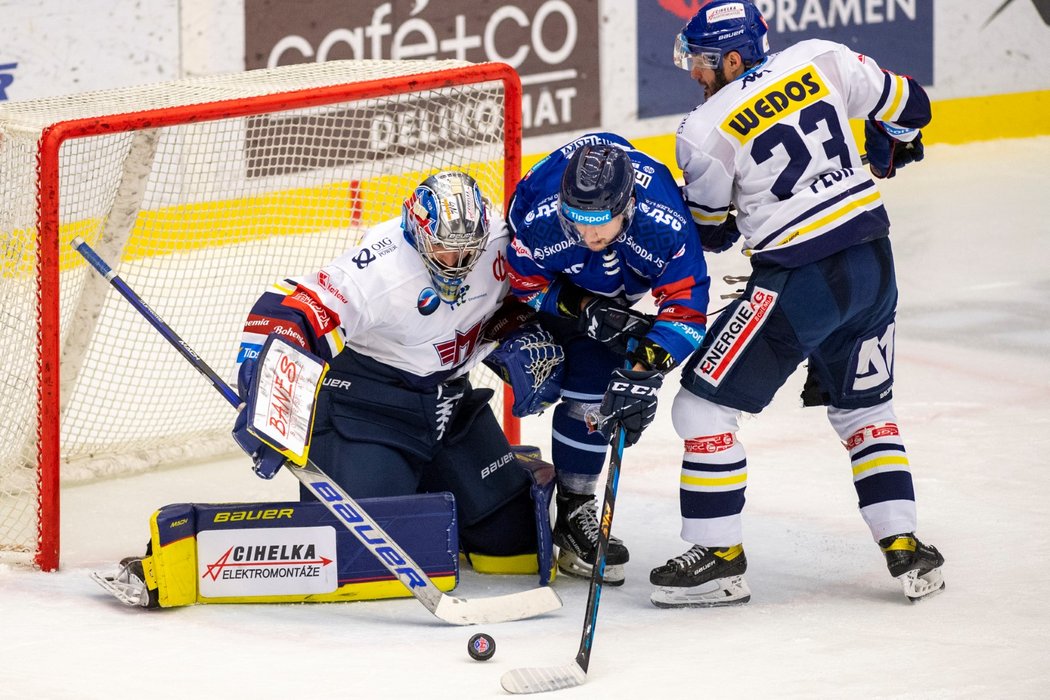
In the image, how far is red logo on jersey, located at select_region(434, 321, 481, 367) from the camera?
132 inches

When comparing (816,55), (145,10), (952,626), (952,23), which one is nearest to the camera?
(952,626)

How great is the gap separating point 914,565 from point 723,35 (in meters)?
1.16

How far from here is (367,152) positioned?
468 cm

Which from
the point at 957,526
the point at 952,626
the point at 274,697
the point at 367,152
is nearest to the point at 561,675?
the point at 274,697

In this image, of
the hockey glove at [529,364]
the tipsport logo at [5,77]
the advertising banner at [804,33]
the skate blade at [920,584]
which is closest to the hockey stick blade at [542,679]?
the hockey glove at [529,364]

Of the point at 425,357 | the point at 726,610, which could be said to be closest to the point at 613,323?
the point at 425,357

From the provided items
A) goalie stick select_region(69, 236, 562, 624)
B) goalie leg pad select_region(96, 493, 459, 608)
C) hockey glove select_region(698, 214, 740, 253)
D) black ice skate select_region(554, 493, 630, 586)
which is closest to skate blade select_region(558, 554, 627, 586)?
black ice skate select_region(554, 493, 630, 586)

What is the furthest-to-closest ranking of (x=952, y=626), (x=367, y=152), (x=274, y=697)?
1. (x=367, y=152)
2. (x=952, y=626)
3. (x=274, y=697)

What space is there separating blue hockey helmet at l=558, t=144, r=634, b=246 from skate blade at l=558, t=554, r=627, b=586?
31.2 inches

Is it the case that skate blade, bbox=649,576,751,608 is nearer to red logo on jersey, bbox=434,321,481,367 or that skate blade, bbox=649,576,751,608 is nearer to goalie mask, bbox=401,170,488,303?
red logo on jersey, bbox=434,321,481,367

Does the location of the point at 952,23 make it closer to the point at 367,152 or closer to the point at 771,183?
the point at 367,152

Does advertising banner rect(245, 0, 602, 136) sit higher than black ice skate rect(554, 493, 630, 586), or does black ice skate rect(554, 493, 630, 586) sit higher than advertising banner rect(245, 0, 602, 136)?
advertising banner rect(245, 0, 602, 136)

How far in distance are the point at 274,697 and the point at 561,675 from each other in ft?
1.63

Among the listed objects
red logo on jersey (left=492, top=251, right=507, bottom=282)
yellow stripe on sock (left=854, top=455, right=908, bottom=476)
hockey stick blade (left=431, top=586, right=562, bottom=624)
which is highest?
red logo on jersey (left=492, top=251, right=507, bottom=282)
